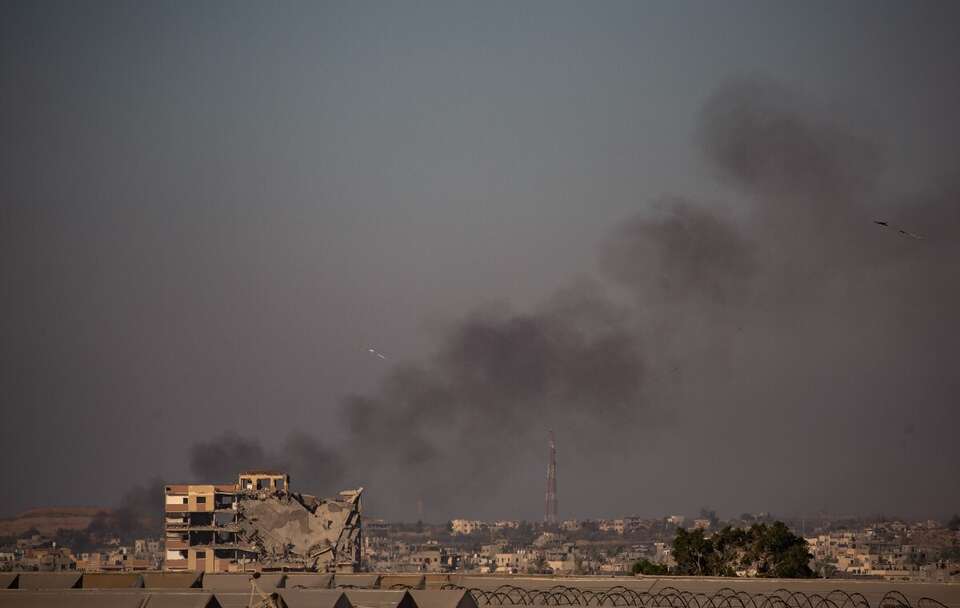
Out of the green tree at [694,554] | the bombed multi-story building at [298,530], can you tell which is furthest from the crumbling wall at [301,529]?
the green tree at [694,554]

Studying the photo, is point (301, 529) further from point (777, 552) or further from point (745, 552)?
point (777, 552)

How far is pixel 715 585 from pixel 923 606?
18.2 metres

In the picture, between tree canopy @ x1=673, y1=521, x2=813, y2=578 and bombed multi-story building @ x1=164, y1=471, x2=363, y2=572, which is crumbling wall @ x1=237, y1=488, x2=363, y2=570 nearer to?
bombed multi-story building @ x1=164, y1=471, x2=363, y2=572

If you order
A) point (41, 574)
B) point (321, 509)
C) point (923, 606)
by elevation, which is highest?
point (321, 509)

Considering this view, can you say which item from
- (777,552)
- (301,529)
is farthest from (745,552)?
(301,529)

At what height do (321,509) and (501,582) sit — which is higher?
(321,509)

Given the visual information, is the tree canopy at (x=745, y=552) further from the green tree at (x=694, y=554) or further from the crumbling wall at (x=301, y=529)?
the crumbling wall at (x=301, y=529)

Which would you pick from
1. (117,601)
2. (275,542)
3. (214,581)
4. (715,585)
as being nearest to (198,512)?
(275,542)

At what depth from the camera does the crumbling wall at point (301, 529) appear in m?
136

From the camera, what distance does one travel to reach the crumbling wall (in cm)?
13625

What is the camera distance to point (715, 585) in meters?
90.7

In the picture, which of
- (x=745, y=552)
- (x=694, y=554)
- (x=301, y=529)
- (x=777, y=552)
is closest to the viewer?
(x=777, y=552)

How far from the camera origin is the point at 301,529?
448 ft

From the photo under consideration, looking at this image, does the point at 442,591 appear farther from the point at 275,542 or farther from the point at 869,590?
the point at 275,542
